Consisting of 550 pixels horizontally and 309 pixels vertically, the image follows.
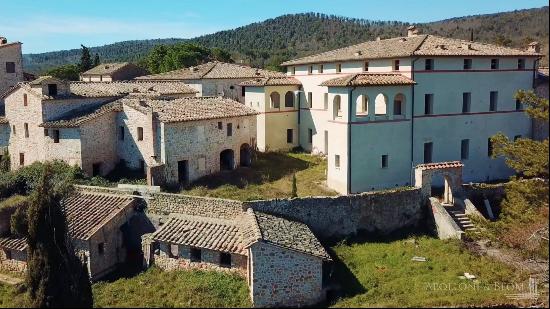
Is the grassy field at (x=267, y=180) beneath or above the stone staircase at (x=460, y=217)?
above

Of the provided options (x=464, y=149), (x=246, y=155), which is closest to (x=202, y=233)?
(x=246, y=155)

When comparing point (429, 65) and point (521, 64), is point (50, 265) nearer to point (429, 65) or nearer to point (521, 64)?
point (429, 65)

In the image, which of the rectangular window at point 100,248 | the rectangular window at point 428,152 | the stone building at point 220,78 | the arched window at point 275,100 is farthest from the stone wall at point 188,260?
the stone building at point 220,78

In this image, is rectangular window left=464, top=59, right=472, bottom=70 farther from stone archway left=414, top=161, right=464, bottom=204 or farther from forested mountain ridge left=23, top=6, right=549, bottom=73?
forested mountain ridge left=23, top=6, right=549, bottom=73

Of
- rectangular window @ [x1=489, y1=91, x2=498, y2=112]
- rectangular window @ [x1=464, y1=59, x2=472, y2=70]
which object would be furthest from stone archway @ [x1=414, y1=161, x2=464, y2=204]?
rectangular window @ [x1=489, y1=91, x2=498, y2=112]

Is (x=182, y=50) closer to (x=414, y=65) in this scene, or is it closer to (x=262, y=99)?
(x=262, y=99)

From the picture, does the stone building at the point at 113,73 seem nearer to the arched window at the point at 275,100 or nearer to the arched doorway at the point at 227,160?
the arched window at the point at 275,100
